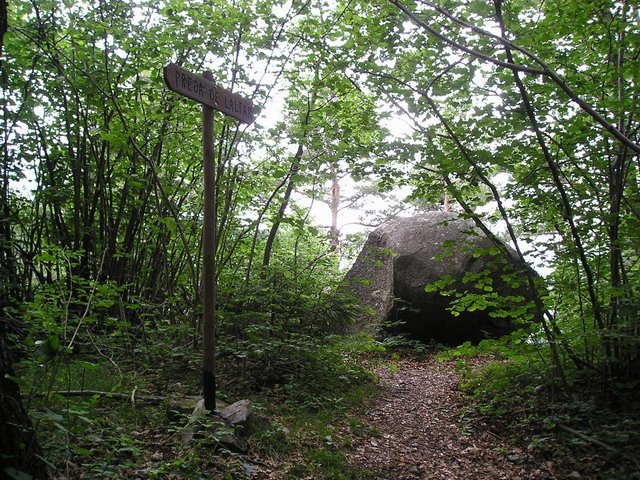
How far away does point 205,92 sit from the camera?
3840 mm

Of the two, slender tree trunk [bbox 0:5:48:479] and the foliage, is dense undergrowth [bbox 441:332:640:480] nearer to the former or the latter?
the foliage

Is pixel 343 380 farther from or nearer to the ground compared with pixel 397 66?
nearer to the ground

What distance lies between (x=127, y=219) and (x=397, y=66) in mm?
4316

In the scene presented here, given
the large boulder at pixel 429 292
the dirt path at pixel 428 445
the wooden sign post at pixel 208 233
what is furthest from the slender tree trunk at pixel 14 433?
the large boulder at pixel 429 292

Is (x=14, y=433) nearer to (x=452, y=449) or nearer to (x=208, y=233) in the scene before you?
(x=208, y=233)

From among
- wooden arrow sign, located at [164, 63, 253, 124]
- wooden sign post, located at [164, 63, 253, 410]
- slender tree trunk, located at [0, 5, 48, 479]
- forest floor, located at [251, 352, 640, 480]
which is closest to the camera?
slender tree trunk, located at [0, 5, 48, 479]

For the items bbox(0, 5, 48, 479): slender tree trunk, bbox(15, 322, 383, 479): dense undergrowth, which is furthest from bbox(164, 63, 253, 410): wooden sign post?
bbox(0, 5, 48, 479): slender tree trunk

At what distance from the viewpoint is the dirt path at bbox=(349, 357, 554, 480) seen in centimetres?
386

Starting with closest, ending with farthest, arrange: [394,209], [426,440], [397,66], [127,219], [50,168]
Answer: [426,440] → [397,66] → [50,168] → [127,219] → [394,209]

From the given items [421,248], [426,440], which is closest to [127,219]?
[426,440]

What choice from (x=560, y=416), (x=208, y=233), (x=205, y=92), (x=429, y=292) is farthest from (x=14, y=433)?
(x=429, y=292)

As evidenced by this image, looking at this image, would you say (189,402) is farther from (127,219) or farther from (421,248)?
(421,248)

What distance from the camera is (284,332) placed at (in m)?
5.85

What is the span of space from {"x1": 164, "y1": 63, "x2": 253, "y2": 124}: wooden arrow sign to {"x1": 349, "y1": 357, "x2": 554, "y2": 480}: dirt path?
3311 mm
